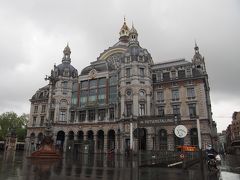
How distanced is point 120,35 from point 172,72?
106ft

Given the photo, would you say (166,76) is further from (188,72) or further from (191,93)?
(191,93)

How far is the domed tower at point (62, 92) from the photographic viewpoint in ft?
210

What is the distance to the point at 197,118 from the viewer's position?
1966 inches

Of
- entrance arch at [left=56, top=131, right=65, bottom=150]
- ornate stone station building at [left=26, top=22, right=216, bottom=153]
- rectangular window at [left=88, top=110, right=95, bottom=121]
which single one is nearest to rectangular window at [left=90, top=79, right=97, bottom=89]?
ornate stone station building at [left=26, top=22, right=216, bottom=153]

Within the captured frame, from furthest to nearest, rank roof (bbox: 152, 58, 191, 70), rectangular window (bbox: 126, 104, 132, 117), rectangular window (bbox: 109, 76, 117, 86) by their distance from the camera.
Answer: rectangular window (bbox: 109, 76, 117, 86) < roof (bbox: 152, 58, 191, 70) < rectangular window (bbox: 126, 104, 132, 117)

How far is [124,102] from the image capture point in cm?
5525

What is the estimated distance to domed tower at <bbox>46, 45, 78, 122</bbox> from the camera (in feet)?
210

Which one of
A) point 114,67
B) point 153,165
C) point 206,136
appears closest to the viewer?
point 153,165

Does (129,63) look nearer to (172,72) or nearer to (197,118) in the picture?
(172,72)

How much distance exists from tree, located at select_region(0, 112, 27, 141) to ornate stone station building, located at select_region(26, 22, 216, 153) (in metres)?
25.5

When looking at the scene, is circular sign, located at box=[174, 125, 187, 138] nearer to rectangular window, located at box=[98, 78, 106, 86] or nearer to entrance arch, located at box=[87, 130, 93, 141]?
entrance arch, located at box=[87, 130, 93, 141]

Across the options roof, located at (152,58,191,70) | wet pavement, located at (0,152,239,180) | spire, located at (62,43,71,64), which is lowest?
wet pavement, located at (0,152,239,180)

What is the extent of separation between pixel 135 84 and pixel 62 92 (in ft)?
73.6

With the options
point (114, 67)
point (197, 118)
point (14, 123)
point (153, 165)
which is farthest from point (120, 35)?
point (153, 165)
